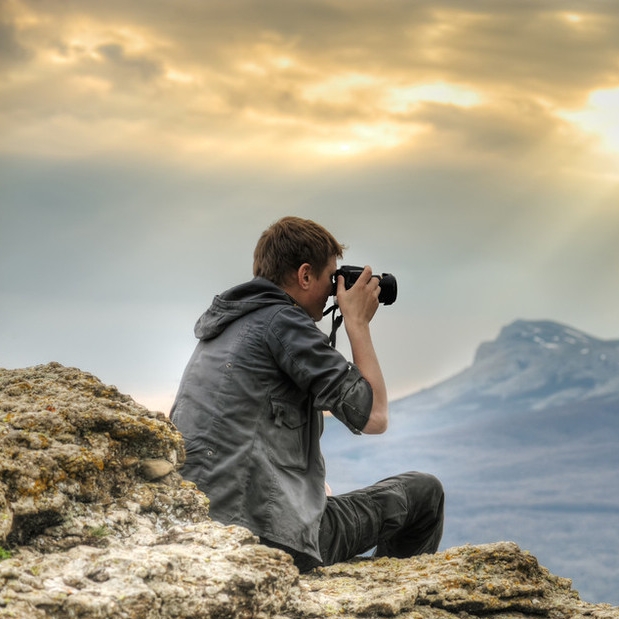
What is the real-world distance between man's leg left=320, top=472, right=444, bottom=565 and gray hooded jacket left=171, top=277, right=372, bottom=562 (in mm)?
331

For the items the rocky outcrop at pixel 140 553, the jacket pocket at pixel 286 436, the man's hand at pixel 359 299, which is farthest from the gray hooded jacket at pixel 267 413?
the rocky outcrop at pixel 140 553

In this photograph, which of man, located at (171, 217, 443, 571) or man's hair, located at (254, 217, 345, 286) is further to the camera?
man's hair, located at (254, 217, 345, 286)

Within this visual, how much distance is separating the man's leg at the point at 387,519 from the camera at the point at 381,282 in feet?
4.40

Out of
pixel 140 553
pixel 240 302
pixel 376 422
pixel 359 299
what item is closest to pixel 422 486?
pixel 376 422

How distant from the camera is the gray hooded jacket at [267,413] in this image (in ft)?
20.6

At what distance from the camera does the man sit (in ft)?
20.7

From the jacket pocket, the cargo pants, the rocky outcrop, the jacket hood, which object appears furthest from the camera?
the cargo pants

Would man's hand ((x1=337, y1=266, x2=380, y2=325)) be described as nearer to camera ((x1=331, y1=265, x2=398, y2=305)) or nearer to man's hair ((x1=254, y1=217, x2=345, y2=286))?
camera ((x1=331, y1=265, x2=398, y2=305))

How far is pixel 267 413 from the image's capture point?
21.2 feet

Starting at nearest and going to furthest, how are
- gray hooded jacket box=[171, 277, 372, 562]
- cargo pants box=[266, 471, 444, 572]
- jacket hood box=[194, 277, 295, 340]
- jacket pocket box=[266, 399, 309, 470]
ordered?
gray hooded jacket box=[171, 277, 372, 562] → jacket pocket box=[266, 399, 309, 470] → jacket hood box=[194, 277, 295, 340] → cargo pants box=[266, 471, 444, 572]

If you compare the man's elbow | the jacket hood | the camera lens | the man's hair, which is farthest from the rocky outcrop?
the camera lens

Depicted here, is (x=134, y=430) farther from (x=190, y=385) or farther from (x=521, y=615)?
(x=521, y=615)

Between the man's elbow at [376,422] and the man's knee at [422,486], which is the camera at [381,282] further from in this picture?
the man's knee at [422,486]

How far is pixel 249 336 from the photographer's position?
6586 mm
